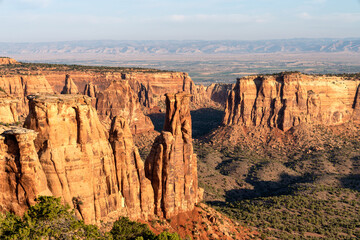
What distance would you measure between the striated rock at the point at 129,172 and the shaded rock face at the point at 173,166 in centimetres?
276

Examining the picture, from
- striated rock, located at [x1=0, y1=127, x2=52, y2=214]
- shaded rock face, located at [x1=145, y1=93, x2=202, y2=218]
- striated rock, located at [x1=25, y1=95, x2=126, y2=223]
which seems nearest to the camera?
striated rock, located at [x1=0, y1=127, x2=52, y2=214]

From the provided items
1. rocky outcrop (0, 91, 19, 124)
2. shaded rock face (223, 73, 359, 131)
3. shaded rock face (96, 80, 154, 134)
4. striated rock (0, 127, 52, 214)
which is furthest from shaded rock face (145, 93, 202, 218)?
shaded rock face (223, 73, 359, 131)

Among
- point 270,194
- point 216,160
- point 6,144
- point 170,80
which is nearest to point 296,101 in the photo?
point 216,160

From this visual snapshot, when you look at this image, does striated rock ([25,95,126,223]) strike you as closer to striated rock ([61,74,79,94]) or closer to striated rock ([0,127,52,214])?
striated rock ([0,127,52,214])

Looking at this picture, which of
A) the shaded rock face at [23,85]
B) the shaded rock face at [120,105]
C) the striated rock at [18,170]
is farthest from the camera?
the shaded rock face at [23,85]

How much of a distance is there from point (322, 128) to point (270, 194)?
39.7 metres

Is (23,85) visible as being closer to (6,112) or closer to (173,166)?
(6,112)

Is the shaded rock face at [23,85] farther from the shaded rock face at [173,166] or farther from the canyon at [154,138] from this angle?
the shaded rock face at [173,166]

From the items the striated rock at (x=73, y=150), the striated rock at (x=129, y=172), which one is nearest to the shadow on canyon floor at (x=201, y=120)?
the striated rock at (x=129, y=172)

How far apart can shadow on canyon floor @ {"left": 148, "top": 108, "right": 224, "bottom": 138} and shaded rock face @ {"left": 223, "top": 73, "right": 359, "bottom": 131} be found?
1741 cm

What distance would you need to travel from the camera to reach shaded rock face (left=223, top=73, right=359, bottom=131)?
4454 inches

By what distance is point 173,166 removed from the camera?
A: 1971 inches

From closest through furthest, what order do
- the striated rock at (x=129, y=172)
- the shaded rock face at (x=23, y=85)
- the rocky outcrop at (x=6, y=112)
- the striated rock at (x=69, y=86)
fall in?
the striated rock at (x=129, y=172)
the rocky outcrop at (x=6, y=112)
the shaded rock face at (x=23, y=85)
the striated rock at (x=69, y=86)

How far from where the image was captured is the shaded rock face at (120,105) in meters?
103
